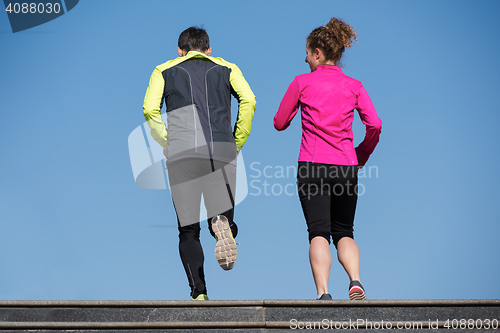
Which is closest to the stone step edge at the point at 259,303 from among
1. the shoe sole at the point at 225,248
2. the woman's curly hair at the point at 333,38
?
the shoe sole at the point at 225,248

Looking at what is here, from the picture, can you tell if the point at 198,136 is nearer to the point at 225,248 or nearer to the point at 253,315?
the point at 225,248

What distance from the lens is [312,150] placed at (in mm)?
5012

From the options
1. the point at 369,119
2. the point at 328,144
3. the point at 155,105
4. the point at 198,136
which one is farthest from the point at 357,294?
the point at 155,105

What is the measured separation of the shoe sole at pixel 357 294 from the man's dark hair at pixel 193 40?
2.41 m

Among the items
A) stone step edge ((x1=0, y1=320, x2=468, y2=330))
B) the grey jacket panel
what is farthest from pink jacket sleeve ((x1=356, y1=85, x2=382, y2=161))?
stone step edge ((x1=0, y1=320, x2=468, y2=330))

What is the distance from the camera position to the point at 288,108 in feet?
17.0

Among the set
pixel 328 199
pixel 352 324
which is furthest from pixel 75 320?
pixel 328 199

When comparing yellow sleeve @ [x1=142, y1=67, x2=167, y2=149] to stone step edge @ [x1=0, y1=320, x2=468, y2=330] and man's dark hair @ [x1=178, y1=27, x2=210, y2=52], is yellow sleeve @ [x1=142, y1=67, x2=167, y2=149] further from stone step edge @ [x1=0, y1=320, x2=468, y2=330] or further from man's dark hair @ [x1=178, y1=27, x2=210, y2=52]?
stone step edge @ [x1=0, y1=320, x2=468, y2=330]

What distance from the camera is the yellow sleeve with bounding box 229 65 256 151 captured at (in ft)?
18.2

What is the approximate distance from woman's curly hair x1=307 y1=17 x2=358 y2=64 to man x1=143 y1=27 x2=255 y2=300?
72cm

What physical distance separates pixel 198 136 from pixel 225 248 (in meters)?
0.95

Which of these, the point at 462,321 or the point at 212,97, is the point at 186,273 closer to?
the point at 212,97

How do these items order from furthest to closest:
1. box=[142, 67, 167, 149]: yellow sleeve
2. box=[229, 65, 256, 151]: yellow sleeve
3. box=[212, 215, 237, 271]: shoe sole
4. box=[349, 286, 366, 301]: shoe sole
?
box=[229, 65, 256, 151]: yellow sleeve → box=[142, 67, 167, 149]: yellow sleeve → box=[212, 215, 237, 271]: shoe sole → box=[349, 286, 366, 301]: shoe sole

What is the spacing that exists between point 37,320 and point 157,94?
2.12 m
